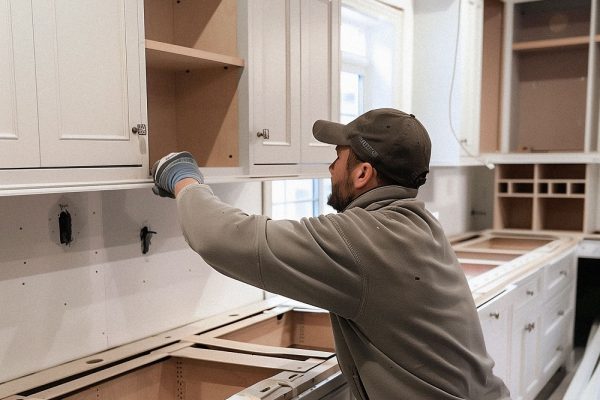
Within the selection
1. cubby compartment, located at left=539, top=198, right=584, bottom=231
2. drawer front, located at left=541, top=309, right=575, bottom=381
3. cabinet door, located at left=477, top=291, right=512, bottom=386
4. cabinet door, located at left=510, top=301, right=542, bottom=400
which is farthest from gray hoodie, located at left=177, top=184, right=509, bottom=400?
cubby compartment, located at left=539, top=198, right=584, bottom=231

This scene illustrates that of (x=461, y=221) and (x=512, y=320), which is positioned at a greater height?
(x=461, y=221)

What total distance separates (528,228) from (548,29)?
1550 mm

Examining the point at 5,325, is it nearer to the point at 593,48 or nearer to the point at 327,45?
the point at 327,45

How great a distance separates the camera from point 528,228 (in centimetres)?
456

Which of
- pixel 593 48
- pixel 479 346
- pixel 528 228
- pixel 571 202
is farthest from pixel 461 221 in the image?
pixel 479 346

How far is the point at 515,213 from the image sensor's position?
4645 millimetres

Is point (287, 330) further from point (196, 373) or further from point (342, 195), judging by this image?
point (342, 195)

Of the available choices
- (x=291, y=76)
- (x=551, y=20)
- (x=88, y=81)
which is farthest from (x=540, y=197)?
(x=88, y=81)

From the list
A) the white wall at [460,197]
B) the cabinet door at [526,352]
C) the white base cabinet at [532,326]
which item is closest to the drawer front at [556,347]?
the white base cabinet at [532,326]

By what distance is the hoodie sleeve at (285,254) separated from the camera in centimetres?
126

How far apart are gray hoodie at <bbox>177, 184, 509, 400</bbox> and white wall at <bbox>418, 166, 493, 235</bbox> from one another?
2.38 metres

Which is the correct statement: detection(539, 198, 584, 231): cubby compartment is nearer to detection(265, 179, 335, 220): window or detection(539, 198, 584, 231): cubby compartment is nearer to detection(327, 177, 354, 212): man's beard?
detection(265, 179, 335, 220): window

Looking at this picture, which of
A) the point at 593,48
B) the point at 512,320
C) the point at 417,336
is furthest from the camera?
the point at 593,48

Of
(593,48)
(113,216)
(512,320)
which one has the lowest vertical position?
(512,320)
